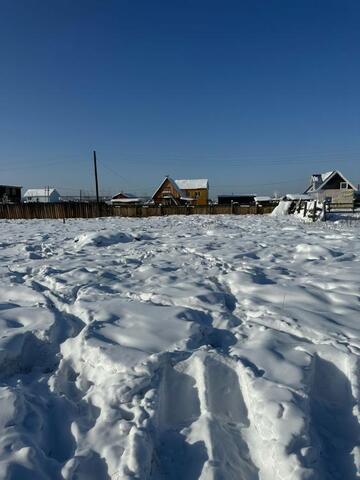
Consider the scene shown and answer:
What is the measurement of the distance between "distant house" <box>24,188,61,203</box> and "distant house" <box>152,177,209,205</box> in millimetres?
28957

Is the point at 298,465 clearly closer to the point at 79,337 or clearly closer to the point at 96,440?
the point at 96,440

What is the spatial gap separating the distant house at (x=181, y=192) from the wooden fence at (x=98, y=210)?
18.1 m

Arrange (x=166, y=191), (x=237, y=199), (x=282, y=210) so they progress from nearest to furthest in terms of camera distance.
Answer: (x=282, y=210), (x=166, y=191), (x=237, y=199)

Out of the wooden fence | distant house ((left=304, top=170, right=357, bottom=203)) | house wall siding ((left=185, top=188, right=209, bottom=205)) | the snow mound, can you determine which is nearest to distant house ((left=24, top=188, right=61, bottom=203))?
house wall siding ((left=185, top=188, right=209, bottom=205))

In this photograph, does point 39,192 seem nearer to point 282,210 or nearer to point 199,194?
point 199,194

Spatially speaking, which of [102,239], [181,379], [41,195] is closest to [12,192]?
[41,195]

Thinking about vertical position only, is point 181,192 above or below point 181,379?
above

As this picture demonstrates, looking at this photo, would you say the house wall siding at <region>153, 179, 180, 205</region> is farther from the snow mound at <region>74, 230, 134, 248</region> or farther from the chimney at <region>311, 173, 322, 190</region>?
the snow mound at <region>74, 230, 134, 248</region>

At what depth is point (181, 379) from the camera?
235 cm

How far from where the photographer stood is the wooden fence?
79.5 feet

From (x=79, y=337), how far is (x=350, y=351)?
7.49 feet

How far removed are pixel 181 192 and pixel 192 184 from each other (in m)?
5.69

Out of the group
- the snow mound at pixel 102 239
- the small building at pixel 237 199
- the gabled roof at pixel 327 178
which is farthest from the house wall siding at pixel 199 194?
the snow mound at pixel 102 239

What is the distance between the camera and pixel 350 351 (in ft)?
8.43
